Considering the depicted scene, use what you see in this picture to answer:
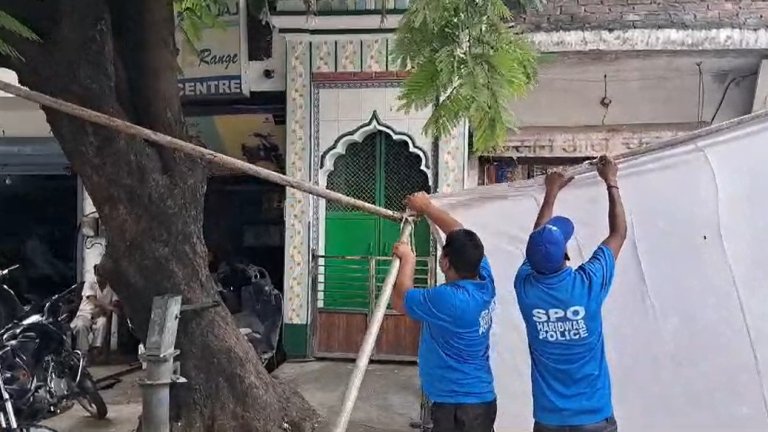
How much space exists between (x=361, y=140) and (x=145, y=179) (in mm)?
3939

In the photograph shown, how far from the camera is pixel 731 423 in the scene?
3.88 metres

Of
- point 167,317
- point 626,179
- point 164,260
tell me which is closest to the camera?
point 167,317

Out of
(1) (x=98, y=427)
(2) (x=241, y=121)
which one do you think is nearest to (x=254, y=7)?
(2) (x=241, y=121)

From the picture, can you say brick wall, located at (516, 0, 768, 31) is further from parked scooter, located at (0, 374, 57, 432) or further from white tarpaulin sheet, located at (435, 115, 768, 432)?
parked scooter, located at (0, 374, 57, 432)

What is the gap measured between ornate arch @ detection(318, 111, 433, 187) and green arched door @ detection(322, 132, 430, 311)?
0.25 feet

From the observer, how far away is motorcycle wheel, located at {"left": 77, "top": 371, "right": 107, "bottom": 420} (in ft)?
19.0

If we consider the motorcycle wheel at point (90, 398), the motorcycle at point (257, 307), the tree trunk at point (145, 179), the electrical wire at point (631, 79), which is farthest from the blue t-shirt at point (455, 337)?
the electrical wire at point (631, 79)

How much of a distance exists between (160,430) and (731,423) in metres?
2.76

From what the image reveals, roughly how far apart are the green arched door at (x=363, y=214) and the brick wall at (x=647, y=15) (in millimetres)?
1850

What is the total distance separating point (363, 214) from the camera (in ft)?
26.3

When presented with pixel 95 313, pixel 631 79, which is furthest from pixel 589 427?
pixel 95 313

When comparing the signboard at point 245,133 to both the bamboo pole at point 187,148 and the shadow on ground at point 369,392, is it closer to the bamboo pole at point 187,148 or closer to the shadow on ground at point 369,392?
the shadow on ground at point 369,392

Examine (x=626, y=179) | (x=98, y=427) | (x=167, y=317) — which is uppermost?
(x=626, y=179)

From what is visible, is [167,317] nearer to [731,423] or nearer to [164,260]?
[164,260]
